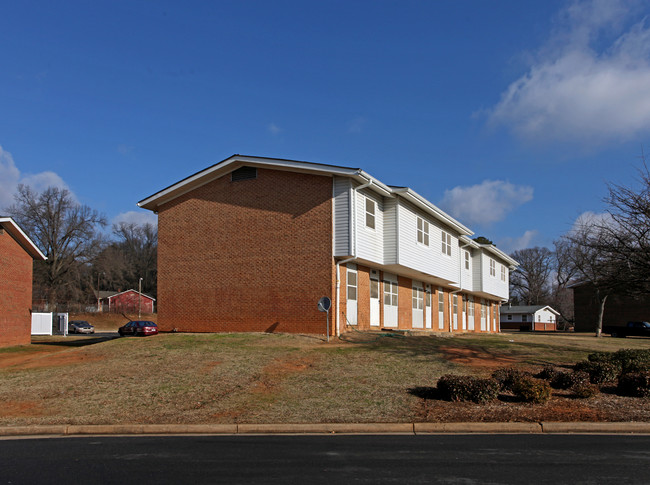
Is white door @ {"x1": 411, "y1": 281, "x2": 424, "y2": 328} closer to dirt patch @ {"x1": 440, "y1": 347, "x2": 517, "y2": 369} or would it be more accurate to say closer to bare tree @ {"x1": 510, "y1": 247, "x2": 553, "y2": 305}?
dirt patch @ {"x1": 440, "y1": 347, "x2": 517, "y2": 369}

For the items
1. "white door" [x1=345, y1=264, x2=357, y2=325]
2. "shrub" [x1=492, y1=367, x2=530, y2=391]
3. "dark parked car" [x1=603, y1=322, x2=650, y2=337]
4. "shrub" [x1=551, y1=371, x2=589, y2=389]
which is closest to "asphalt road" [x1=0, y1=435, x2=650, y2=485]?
"shrub" [x1=492, y1=367, x2=530, y2=391]

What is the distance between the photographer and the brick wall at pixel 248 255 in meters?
22.4

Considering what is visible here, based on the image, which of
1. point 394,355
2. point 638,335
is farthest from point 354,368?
point 638,335

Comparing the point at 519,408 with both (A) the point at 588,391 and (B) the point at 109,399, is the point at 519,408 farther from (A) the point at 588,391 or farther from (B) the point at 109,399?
(B) the point at 109,399

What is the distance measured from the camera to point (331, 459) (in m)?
8.23

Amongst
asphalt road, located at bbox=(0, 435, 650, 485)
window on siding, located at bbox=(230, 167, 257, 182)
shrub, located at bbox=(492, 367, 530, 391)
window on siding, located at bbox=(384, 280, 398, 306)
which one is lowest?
asphalt road, located at bbox=(0, 435, 650, 485)

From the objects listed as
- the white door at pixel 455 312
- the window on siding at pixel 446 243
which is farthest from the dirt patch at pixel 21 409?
the white door at pixel 455 312

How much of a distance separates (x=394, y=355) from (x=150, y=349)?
7773 millimetres

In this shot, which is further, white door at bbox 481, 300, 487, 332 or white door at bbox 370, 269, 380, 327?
white door at bbox 481, 300, 487, 332

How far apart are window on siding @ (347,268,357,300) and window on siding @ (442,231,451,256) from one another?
9.54 metres

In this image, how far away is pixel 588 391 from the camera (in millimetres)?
12828

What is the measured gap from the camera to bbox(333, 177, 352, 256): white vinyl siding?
864 inches

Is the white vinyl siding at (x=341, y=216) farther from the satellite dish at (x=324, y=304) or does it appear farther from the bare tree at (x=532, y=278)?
the bare tree at (x=532, y=278)

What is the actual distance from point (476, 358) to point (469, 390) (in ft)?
18.4
